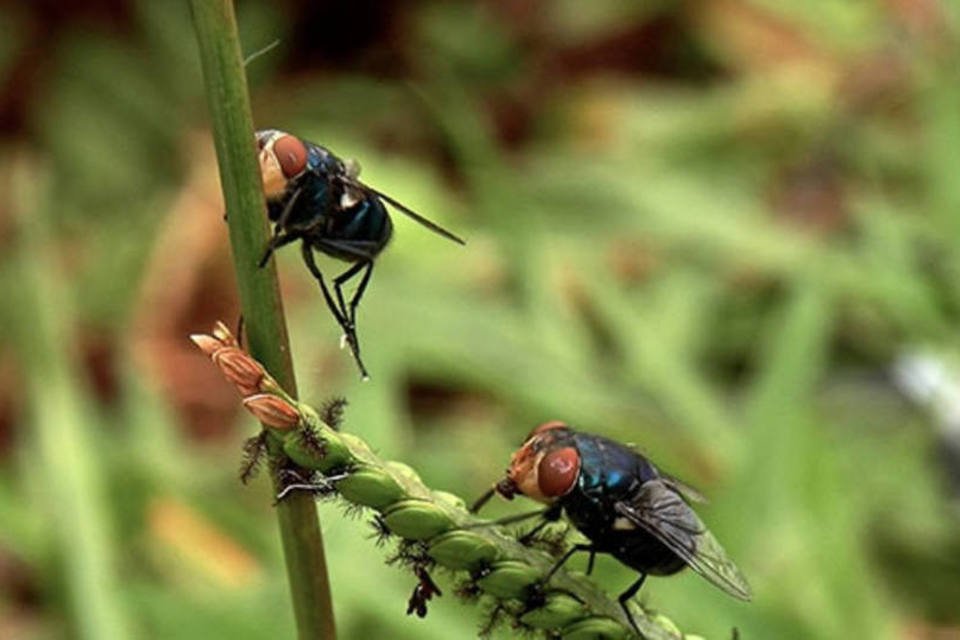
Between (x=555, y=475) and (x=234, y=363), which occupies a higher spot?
(x=555, y=475)

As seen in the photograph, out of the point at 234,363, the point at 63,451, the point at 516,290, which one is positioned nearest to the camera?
the point at 234,363

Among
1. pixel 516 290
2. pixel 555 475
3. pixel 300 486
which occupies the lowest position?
pixel 300 486

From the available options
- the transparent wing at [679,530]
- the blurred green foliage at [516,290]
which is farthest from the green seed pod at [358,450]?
the blurred green foliage at [516,290]

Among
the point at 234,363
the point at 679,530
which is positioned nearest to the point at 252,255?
the point at 234,363

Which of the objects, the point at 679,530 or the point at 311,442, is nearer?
the point at 311,442

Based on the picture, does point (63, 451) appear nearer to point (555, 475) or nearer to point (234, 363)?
point (555, 475)

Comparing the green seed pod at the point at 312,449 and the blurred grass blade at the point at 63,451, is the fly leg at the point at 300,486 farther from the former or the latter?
the blurred grass blade at the point at 63,451
